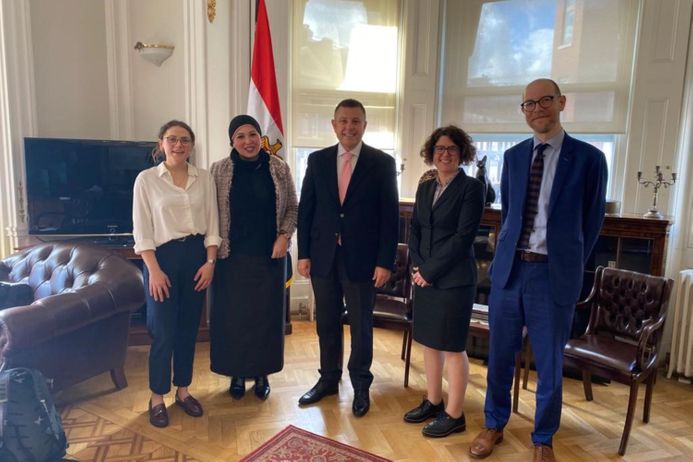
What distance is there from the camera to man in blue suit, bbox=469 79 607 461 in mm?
1892

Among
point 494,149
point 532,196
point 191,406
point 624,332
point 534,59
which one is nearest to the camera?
point 532,196

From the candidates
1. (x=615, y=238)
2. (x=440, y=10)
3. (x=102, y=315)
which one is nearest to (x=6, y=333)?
(x=102, y=315)

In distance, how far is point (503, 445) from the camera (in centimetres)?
227

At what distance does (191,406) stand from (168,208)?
39.7 inches

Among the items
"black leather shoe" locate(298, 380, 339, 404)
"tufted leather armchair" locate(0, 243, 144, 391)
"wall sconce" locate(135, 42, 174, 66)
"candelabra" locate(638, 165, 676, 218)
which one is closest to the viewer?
"tufted leather armchair" locate(0, 243, 144, 391)

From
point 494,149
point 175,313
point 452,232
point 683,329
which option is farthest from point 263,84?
point 683,329

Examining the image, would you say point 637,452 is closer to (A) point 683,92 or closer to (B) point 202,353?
(A) point 683,92

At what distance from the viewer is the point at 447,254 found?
212 cm

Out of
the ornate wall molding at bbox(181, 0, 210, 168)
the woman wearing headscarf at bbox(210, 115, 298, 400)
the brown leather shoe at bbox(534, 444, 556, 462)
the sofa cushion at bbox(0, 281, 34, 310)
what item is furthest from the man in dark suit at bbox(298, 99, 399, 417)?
the sofa cushion at bbox(0, 281, 34, 310)

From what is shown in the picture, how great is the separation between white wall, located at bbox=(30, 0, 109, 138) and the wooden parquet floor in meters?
1.77

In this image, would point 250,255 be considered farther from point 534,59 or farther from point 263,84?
→ point 534,59

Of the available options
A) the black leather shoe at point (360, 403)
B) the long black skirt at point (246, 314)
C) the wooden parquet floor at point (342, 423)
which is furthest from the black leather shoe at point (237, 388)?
the black leather shoe at point (360, 403)

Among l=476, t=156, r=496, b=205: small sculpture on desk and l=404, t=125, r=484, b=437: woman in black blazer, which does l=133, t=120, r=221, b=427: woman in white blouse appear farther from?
l=476, t=156, r=496, b=205: small sculpture on desk

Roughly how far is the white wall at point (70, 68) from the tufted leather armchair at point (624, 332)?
135 inches
